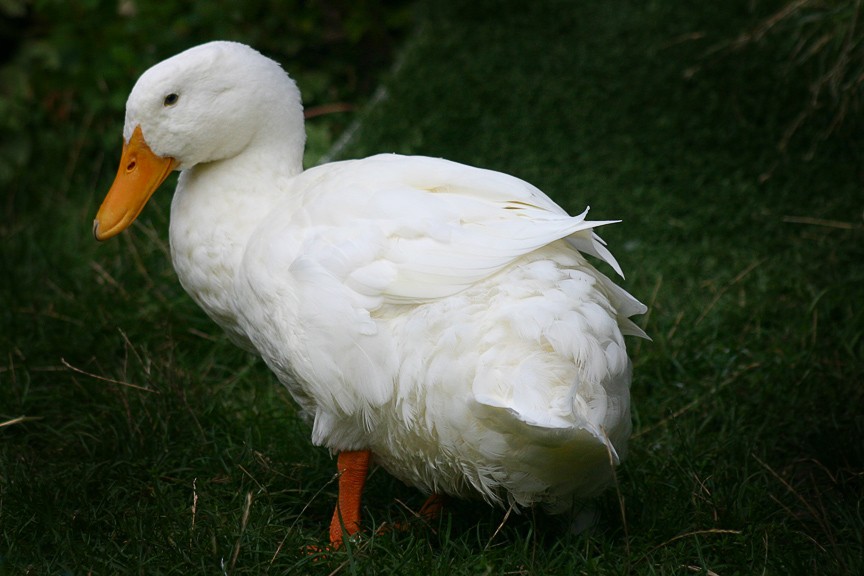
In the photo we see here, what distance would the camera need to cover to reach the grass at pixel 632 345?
2.49 m

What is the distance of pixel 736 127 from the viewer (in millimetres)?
4570

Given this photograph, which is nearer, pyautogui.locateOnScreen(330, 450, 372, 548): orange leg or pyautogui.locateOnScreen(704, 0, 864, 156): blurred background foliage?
pyautogui.locateOnScreen(330, 450, 372, 548): orange leg

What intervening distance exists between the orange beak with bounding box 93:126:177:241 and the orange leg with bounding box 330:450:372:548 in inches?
35.1

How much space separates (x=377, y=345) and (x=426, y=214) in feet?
1.16

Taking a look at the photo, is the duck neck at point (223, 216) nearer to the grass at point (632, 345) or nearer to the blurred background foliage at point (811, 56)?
the grass at point (632, 345)

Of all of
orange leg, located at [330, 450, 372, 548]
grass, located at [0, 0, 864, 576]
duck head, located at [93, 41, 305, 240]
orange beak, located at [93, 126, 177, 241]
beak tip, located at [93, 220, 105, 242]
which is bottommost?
grass, located at [0, 0, 864, 576]

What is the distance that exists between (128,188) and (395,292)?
2.98ft

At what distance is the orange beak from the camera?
268 centimetres

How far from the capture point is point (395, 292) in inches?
89.8

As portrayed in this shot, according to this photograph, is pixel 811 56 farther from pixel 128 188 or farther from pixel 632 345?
pixel 128 188

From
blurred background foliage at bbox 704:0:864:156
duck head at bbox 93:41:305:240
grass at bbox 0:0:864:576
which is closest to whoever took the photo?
grass at bbox 0:0:864:576

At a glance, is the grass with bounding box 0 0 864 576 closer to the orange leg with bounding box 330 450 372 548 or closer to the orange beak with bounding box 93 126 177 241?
the orange leg with bounding box 330 450 372 548

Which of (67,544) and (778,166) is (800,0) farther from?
(67,544)

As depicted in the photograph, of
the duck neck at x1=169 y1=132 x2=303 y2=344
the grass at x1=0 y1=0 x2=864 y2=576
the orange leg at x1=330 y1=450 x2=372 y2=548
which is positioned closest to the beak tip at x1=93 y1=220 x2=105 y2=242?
the duck neck at x1=169 y1=132 x2=303 y2=344
